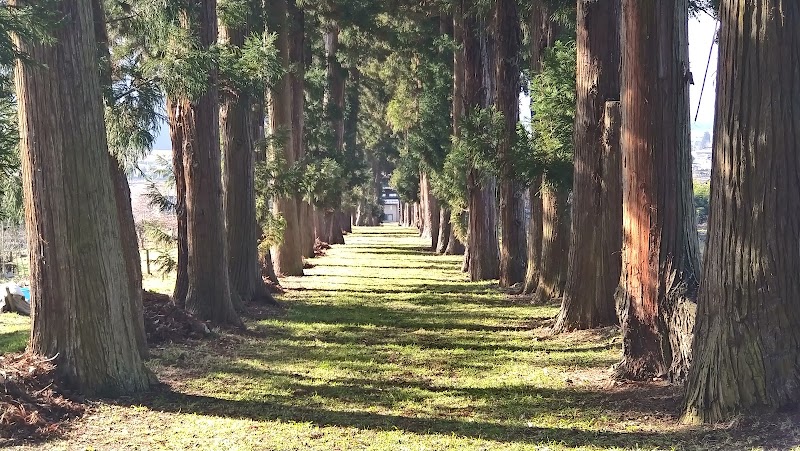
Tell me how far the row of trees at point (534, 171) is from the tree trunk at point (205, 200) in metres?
0.03

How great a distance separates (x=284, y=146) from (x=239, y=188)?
231 inches

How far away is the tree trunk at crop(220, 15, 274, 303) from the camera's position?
49.5 ft

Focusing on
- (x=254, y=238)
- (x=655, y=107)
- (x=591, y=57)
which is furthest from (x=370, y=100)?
(x=655, y=107)

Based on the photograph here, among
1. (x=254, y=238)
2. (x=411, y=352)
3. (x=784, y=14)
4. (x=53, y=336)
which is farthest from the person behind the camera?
(x=254, y=238)

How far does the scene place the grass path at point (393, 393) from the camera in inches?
253

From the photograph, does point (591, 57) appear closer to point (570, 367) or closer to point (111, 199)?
point (570, 367)

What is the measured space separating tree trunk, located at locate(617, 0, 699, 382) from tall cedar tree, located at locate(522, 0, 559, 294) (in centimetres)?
672

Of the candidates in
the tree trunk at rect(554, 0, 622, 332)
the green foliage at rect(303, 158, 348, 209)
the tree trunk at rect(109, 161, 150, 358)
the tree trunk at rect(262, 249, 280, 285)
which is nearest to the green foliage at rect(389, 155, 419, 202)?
the green foliage at rect(303, 158, 348, 209)

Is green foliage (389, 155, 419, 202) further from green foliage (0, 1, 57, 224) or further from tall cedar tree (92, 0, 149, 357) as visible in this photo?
green foliage (0, 1, 57, 224)

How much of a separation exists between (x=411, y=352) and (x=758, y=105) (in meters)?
6.16

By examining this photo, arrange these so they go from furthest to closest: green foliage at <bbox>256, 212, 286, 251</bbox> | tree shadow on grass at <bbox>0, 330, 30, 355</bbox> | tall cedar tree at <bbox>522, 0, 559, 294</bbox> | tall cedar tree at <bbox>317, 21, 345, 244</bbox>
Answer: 1. tall cedar tree at <bbox>317, 21, 345, 244</bbox>
2. green foliage at <bbox>256, 212, 286, 251</bbox>
3. tall cedar tree at <bbox>522, 0, 559, 294</bbox>
4. tree shadow on grass at <bbox>0, 330, 30, 355</bbox>

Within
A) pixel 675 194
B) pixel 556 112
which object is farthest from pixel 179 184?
→ pixel 675 194

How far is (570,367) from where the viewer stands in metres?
9.65

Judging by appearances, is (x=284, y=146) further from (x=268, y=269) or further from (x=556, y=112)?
(x=556, y=112)
